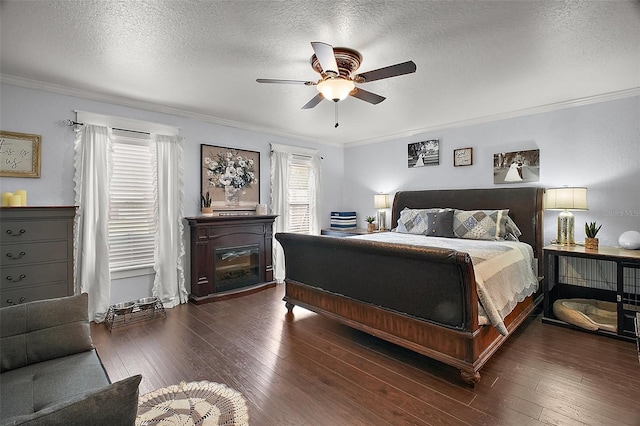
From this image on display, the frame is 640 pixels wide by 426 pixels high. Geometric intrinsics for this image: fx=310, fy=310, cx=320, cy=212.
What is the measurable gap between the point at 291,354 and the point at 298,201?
129 inches

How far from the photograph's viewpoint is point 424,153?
5.13m

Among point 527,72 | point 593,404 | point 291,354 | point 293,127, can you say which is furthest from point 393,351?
point 293,127

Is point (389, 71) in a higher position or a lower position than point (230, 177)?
higher

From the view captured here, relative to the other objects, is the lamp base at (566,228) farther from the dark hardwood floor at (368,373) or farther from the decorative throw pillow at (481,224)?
the dark hardwood floor at (368,373)

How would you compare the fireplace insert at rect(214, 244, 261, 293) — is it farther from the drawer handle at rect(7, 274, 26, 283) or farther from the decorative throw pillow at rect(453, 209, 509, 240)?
the decorative throw pillow at rect(453, 209, 509, 240)

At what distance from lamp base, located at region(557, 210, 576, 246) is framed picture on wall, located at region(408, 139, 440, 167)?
1.85 m

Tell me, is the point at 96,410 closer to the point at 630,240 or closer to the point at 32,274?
the point at 32,274

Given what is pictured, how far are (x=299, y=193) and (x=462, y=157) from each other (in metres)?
2.76

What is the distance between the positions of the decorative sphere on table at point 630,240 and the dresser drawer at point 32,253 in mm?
5501

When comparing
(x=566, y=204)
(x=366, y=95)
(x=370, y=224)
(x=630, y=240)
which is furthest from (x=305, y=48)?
(x=630, y=240)

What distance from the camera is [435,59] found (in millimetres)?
2680

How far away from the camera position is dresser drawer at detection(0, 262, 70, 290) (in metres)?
2.61

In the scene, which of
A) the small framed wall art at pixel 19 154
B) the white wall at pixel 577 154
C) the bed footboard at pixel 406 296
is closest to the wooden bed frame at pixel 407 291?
the bed footboard at pixel 406 296

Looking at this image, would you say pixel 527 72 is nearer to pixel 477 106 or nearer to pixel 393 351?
pixel 477 106
